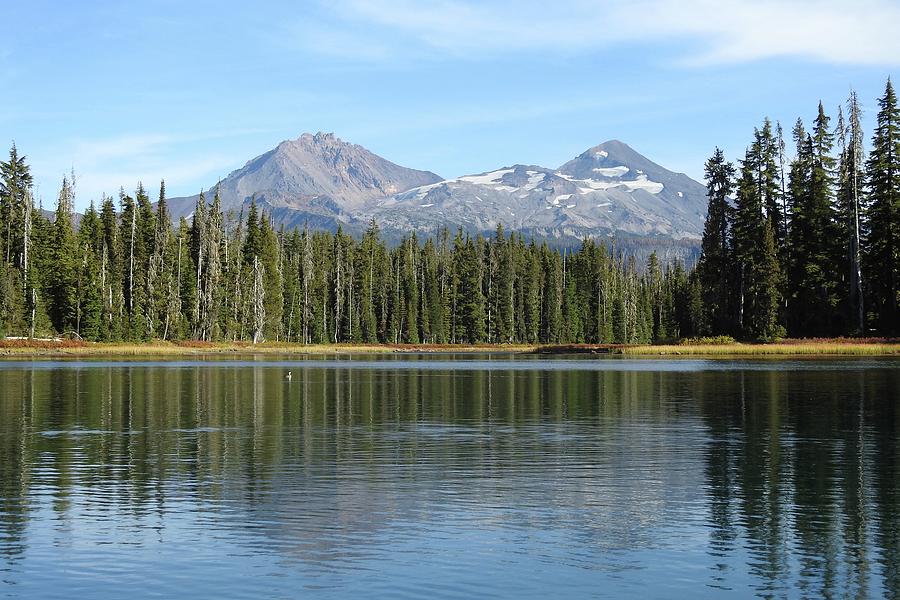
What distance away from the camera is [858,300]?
94250 millimetres

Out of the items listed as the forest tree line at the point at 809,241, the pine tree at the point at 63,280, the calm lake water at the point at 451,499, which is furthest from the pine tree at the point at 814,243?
the pine tree at the point at 63,280

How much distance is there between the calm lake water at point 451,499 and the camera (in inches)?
617

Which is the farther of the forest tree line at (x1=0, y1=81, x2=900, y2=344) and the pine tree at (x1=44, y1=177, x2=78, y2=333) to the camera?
the pine tree at (x1=44, y1=177, x2=78, y2=333)

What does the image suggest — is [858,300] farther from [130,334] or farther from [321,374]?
[130,334]

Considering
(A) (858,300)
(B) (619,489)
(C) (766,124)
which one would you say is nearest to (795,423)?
(B) (619,489)

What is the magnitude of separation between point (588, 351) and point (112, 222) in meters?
65.4

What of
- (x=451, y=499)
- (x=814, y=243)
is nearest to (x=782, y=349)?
(x=814, y=243)

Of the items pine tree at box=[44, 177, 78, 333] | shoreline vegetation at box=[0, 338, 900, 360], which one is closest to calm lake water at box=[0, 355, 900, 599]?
shoreline vegetation at box=[0, 338, 900, 360]

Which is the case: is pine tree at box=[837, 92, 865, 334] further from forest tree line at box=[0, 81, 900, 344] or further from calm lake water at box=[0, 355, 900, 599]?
calm lake water at box=[0, 355, 900, 599]

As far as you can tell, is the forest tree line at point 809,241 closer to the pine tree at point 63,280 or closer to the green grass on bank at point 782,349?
the green grass on bank at point 782,349

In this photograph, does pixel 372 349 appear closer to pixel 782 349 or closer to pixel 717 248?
pixel 717 248

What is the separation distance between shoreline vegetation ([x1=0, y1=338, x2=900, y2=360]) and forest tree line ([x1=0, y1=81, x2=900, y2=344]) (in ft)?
9.34

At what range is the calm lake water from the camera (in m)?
15.7

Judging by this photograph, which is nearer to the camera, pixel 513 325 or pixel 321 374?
pixel 321 374
